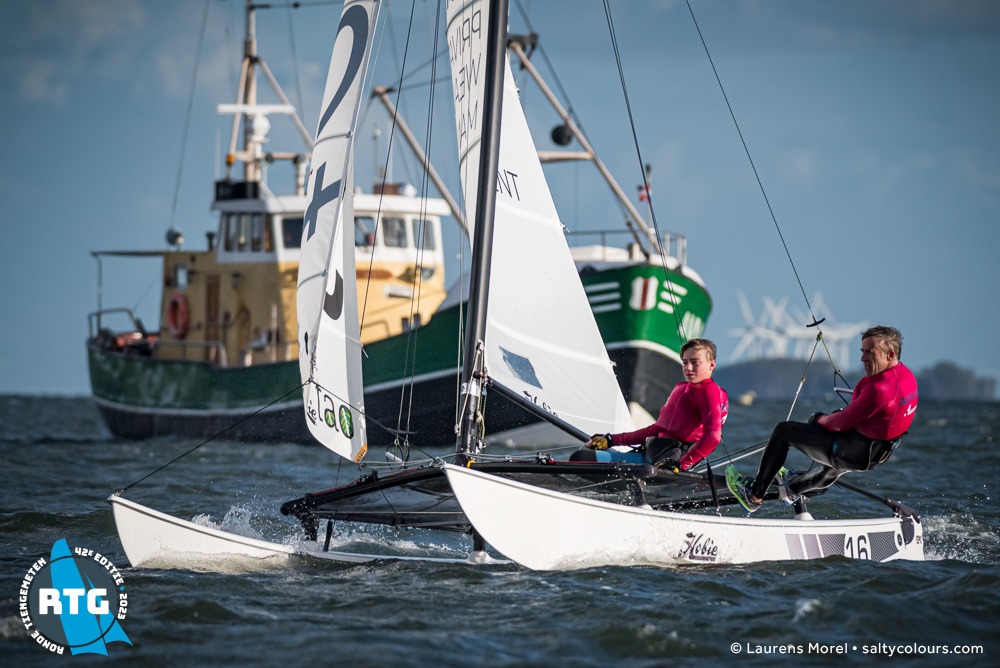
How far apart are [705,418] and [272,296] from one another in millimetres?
12823

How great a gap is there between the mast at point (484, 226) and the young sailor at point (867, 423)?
1.93 meters

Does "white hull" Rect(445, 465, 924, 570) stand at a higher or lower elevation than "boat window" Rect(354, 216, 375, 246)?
lower

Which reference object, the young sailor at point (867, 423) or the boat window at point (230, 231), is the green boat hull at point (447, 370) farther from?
the young sailor at point (867, 423)

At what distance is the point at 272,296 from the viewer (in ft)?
64.1

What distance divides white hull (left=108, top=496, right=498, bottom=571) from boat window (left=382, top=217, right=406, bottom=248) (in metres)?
11.7

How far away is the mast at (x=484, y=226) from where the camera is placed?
8.05 meters

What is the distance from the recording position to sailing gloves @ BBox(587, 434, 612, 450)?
26.3 feet

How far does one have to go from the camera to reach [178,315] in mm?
21062

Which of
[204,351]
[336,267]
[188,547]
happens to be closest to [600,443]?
[336,267]

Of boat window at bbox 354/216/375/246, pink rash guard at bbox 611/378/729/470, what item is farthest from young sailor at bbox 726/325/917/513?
boat window at bbox 354/216/375/246

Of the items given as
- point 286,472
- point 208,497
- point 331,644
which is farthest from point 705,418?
point 286,472

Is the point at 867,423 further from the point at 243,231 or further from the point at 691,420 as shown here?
the point at 243,231

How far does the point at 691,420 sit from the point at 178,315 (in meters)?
14.9

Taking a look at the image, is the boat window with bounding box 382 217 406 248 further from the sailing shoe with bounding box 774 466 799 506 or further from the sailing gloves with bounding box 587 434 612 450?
the sailing shoe with bounding box 774 466 799 506
